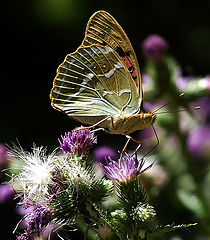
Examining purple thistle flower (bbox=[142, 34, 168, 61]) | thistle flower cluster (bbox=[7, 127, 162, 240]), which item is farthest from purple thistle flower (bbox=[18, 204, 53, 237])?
purple thistle flower (bbox=[142, 34, 168, 61])

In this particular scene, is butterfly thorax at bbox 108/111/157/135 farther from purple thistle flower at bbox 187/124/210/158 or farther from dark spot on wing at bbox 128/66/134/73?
purple thistle flower at bbox 187/124/210/158

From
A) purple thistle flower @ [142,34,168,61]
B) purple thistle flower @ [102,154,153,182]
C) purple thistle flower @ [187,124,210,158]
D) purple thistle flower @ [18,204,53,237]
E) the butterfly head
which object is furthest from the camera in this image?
purple thistle flower @ [187,124,210,158]

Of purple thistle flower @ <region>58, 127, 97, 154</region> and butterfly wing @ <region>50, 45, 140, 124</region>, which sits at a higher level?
butterfly wing @ <region>50, 45, 140, 124</region>

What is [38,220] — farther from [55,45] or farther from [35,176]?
[55,45]

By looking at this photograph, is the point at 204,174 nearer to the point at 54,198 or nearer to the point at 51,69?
the point at 54,198

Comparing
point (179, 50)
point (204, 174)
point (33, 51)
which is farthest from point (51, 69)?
point (204, 174)

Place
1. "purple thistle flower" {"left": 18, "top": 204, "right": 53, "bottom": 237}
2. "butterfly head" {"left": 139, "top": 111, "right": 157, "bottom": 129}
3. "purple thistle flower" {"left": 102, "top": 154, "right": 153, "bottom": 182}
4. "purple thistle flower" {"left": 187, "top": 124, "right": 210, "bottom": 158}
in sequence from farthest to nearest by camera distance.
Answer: "purple thistle flower" {"left": 187, "top": 124, "right": 210, "bottom": 158}
"butterfly head" {"left": 139, "top": 111, "right": 157, "bottom": 129}
"purple thistle flower" {"left": 102, "top": 154, "right": 153, "bottom": 182}
"purple thistle flower" {"left": 18, "top": 204, "right": 53, "bottom": 237}

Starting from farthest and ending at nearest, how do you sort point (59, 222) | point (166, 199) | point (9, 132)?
point (9, 132), point (166, 199), point (59, 222)

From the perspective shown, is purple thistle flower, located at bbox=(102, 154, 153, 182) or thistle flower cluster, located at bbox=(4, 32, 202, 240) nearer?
thistle flower cluster, located at bbox=(4, 32, 202, 240)
